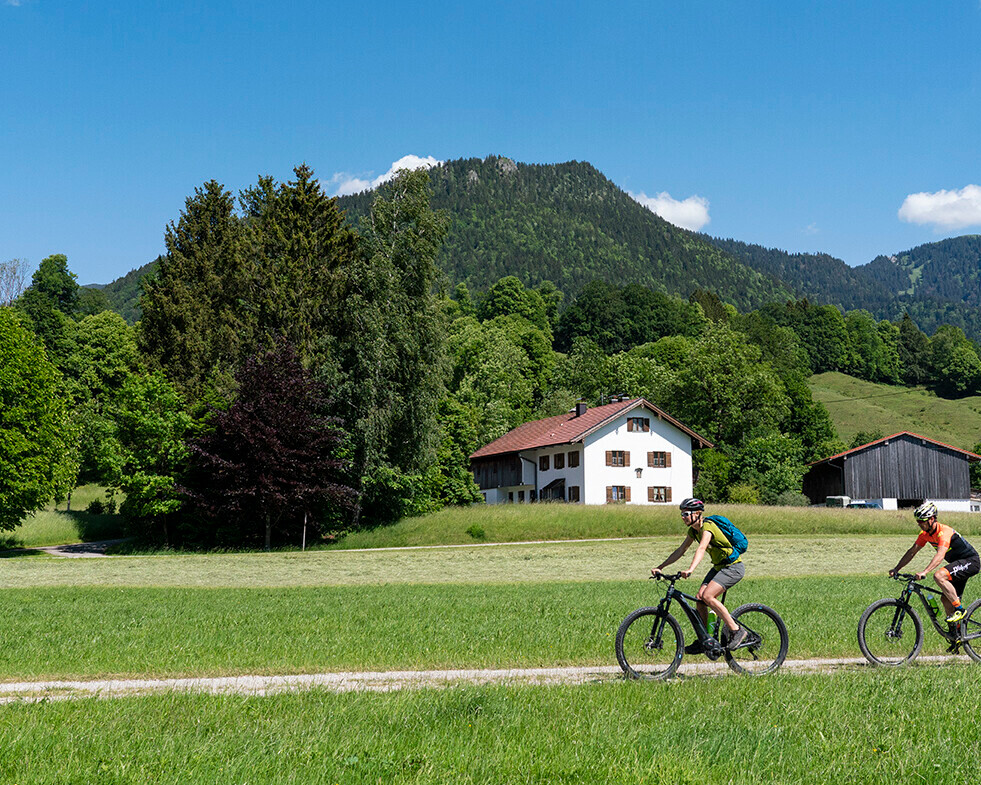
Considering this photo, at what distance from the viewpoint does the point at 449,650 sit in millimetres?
13461

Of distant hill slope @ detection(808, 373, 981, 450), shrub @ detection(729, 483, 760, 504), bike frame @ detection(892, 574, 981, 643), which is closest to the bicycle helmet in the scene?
bike frame @ detection(892, 574, 981, 643)

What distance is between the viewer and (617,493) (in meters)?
68.3

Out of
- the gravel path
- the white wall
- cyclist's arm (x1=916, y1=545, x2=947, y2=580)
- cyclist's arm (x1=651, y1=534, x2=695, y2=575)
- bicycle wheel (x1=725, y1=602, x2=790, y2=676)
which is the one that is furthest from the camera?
the white wall

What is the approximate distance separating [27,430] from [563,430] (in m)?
38.4

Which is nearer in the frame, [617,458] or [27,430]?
[27,430]

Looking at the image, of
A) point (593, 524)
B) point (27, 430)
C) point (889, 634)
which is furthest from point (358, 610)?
point (593, 524)

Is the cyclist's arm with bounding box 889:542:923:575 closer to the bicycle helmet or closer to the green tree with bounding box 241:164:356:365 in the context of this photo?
the bicycle helmet

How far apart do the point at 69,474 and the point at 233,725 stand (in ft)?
144

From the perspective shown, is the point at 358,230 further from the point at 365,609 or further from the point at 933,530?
the point at 933,530

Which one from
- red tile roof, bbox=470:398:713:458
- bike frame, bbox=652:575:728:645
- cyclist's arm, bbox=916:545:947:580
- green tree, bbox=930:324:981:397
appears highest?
green tree, bbox=930:324:981:397

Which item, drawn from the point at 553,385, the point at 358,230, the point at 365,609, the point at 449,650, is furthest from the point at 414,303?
the point at 553,385

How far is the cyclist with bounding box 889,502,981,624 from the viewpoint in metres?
12.4

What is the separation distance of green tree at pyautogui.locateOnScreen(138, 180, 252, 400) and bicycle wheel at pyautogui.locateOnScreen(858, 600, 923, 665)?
43.4 m

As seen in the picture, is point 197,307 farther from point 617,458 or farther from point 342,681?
point 342,681
